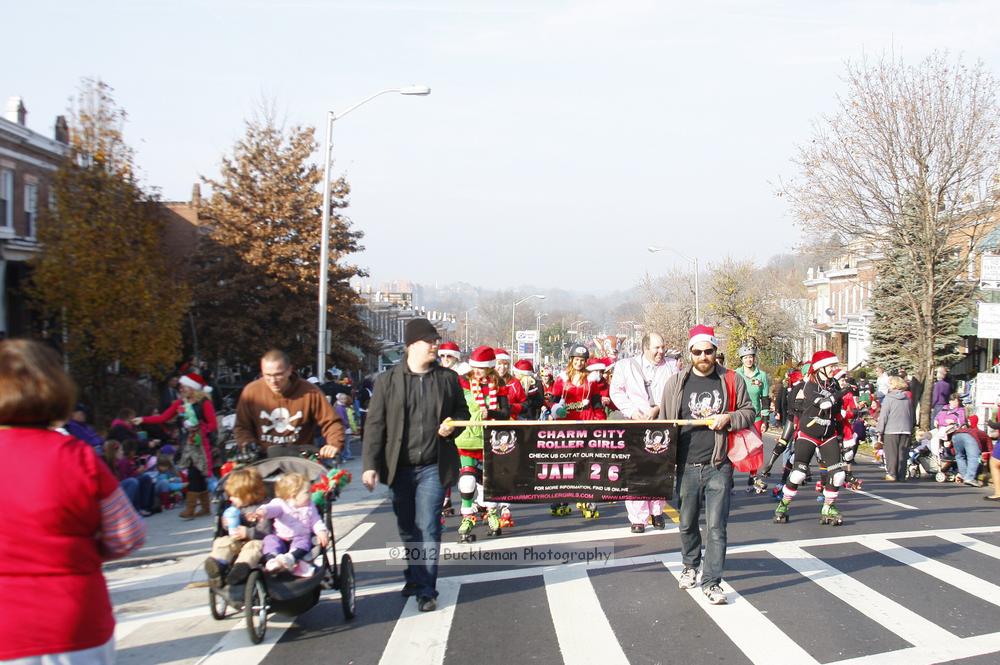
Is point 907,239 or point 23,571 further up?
point 907,239

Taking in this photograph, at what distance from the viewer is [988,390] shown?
56.0 feet

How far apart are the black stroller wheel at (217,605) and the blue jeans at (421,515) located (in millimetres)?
1403

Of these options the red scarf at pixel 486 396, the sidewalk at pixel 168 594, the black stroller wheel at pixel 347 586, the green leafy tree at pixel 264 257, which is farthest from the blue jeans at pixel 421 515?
the green leafy tree at pixel 264 257

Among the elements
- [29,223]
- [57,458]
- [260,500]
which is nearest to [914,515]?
[260,500]

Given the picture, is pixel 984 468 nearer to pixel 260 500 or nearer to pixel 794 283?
pixel 260 500

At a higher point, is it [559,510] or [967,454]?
[967,454]

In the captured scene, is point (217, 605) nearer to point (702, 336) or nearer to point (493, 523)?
point (493, 523)

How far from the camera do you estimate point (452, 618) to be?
7105mm

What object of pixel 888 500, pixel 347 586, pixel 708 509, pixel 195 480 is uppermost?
pixel 708 509

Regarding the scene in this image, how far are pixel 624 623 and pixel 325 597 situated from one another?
2.50 meters

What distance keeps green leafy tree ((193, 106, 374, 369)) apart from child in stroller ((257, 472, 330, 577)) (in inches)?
983

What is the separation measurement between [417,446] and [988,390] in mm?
13506

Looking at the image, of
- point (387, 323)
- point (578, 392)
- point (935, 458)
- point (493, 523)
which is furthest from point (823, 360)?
point (387, 323)

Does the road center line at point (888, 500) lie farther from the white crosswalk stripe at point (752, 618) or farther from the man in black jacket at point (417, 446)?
the man in black jacket at point (417, 446)
